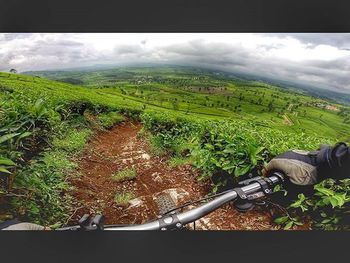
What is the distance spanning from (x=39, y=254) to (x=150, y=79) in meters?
1.40

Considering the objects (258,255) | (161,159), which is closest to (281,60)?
(161,159)

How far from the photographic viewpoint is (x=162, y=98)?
2.81 meters

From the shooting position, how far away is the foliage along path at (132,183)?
2.64m

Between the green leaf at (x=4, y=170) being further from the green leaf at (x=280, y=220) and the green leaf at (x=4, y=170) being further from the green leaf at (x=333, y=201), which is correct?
the green leaf at (x=333, y=201)

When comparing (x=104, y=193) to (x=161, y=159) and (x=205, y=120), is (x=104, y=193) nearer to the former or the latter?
(x=161, y=159)

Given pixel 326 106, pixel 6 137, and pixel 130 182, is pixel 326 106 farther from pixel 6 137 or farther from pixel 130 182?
pixel 6 137

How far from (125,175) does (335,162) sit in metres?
1.40

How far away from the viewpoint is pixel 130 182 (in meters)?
2.74

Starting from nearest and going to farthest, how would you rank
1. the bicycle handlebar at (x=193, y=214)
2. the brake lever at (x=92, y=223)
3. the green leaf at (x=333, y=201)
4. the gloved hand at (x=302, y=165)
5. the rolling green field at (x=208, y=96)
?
the bicycle handlebar at (x=193, y=214) < the brake lever at (x=92, y=223) < the gloved hand at (x=302, y=165) < the green leaf at (x=333, y=201) < the rolling green field at (x=208, y=96)

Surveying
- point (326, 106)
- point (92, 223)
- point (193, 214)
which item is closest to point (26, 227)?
point (92, 223)

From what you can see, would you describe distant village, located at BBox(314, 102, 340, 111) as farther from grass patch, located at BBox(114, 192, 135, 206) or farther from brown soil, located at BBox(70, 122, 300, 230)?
grass patch, located at BBox(114, 192, 135, 206)

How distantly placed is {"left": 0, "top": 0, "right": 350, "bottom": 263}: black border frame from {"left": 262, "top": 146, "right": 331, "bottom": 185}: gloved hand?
1.33 ft
